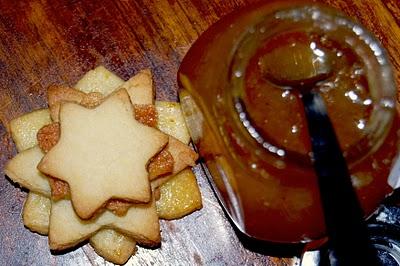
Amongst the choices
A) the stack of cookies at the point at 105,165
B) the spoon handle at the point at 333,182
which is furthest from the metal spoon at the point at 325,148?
the stack of cookies at the point at 105,165

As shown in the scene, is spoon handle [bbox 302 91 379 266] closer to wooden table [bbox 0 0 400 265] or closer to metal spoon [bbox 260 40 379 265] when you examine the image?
metal spoon [bbox 260 40 379 265]

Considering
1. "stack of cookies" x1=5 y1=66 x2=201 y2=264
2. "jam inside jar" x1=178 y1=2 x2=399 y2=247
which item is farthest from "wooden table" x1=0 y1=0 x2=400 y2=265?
"jam inside jar" x1=178 y1=2 x2=399 y2=247

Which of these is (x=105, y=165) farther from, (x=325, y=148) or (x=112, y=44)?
(x=325, y=148)

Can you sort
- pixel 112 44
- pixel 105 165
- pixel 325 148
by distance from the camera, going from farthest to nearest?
pixel 112 44 → pixel 105 165 → pixel 325 148

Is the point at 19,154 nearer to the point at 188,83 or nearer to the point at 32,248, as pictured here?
the point at 32,248

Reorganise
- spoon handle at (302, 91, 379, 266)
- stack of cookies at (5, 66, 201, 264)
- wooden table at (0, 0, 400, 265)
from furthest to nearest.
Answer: wooden table at (0, 0, 400, 265), stack of cookies at (5, 66, 201, 264), spoon handle at (302, 91, 379, 266)

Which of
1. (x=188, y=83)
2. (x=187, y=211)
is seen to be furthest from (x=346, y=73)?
(x=187, y=211)

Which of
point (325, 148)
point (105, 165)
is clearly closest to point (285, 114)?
point (325, 148)

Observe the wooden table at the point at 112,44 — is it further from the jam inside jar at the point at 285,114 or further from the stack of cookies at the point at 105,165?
the jam inside jar at the point at 285,114
